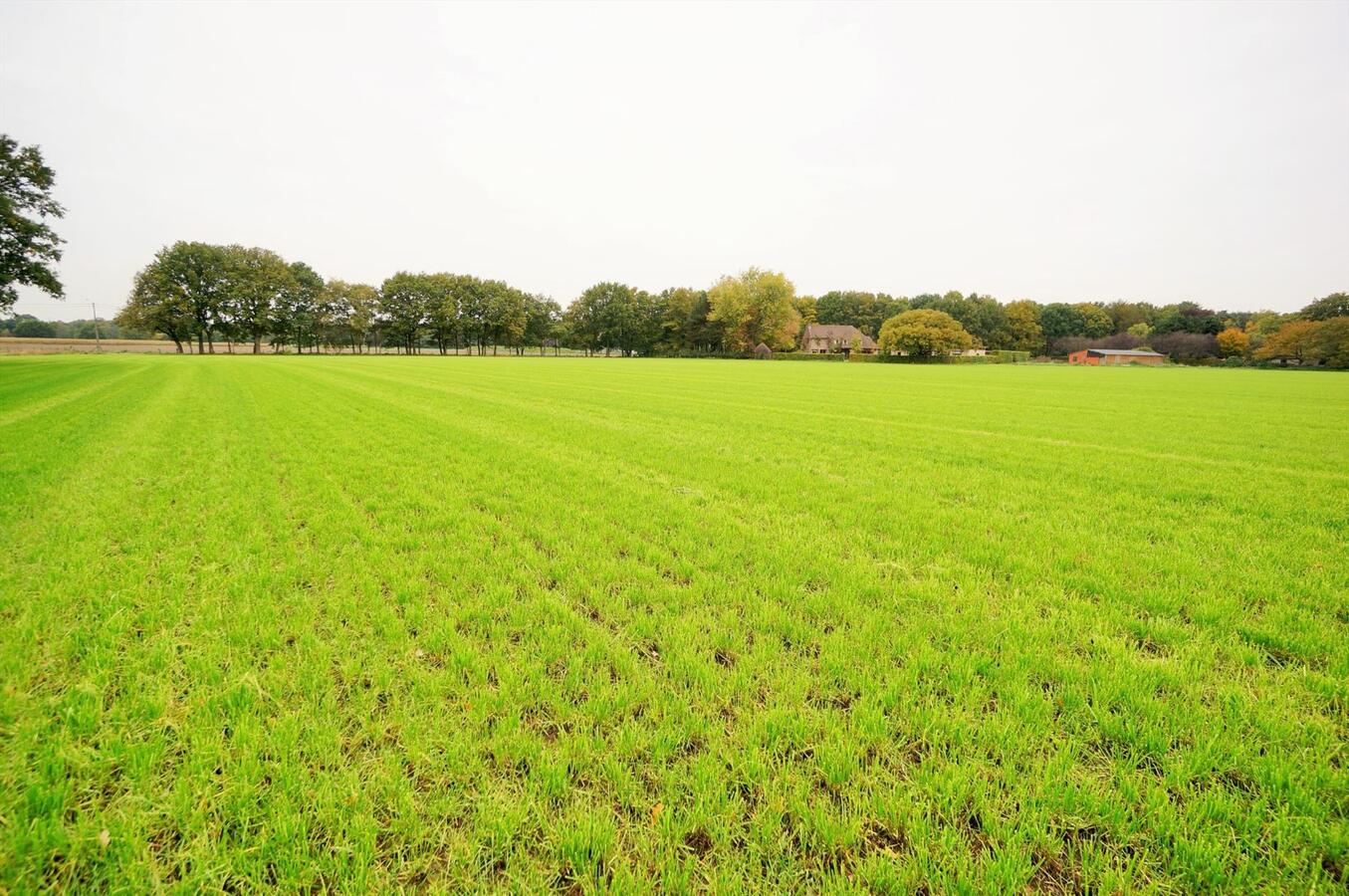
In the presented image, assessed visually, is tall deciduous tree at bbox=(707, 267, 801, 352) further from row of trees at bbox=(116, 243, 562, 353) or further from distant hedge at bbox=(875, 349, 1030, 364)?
row of trees at bbox=(116, 243, 562, 353)

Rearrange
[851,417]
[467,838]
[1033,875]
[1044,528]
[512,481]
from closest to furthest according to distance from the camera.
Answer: [1033,875] < [467,838] < [1044,528] < [512,481] < [851,417]

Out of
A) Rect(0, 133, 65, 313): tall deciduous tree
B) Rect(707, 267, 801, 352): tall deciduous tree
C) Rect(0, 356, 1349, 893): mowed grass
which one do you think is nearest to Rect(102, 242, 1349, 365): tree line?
Rect(707, 267, 801, 352): tall deciduous tree

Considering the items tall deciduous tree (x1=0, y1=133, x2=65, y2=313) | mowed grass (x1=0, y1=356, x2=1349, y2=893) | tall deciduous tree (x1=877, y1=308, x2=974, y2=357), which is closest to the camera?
mowed grass (x1=0, y1=356, x2=1349, y2=893)

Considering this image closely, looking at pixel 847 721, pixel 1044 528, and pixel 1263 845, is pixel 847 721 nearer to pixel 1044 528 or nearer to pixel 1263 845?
pixel 1263 845

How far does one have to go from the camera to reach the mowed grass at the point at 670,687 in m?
2.18

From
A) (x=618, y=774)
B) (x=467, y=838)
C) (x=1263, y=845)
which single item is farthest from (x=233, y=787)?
(x=1263, y=845)

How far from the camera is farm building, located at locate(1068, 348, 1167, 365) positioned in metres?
103

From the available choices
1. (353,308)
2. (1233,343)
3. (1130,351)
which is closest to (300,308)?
(353,308)

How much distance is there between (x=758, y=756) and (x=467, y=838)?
55.8 inches

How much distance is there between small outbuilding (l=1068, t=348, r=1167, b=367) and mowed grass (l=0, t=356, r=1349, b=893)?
126m

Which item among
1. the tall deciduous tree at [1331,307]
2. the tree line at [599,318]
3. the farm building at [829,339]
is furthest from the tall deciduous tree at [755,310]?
the tall deciduous tree at [1331,307]

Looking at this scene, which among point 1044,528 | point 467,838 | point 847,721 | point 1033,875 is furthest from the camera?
point 1044,528

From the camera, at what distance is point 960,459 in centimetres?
1023

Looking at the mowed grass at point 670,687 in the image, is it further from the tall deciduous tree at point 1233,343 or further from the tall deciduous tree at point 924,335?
the tall deciduous tree at point 1233,343
